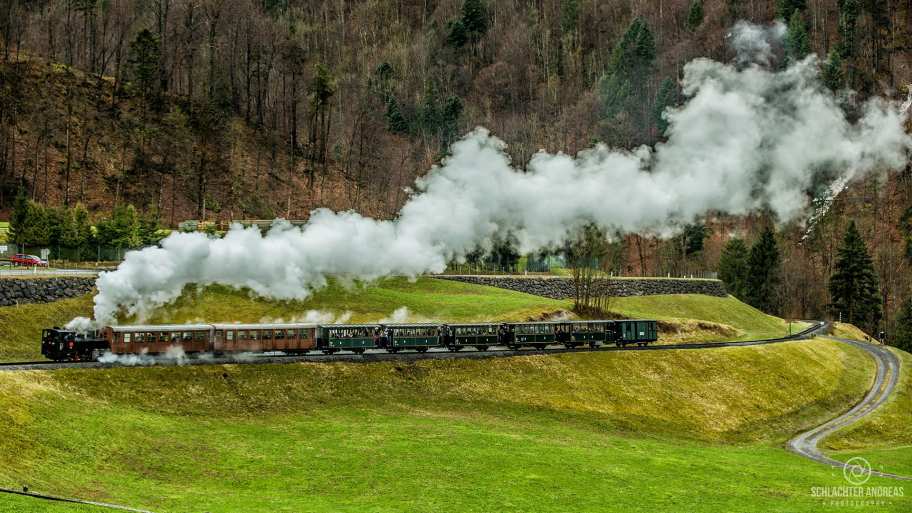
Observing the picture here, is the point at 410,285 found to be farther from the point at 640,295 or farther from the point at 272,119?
the point at 272,119

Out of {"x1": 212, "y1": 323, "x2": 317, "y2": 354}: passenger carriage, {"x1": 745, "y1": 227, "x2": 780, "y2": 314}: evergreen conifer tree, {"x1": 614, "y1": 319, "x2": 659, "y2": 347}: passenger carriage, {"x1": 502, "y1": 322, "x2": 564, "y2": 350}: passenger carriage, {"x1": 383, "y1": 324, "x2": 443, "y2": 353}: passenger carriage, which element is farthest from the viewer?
{"x1": 745, "y1": 227, "x2": 780, "y2": 314}: evergreen conifer tree

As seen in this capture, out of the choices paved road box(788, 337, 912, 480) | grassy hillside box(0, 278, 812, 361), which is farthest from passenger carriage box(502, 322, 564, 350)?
paved road box(788, 337, 912, 480)

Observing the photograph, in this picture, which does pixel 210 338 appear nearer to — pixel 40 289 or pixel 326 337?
pixel 326 337

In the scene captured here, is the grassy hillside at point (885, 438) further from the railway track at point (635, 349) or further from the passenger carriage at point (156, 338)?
the passenger carriage at point (156, 338)

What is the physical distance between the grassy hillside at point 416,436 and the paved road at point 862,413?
1730 mm

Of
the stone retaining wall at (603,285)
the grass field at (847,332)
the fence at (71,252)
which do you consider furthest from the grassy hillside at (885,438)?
the fence at (71,252)

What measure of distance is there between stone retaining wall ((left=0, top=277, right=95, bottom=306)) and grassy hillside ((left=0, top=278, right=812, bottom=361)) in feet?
3.42

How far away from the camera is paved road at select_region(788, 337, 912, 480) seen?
56.1 m

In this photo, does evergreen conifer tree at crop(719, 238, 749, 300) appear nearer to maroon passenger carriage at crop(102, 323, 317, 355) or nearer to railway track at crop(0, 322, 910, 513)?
railway track at crop(0, 322, 910, 513)

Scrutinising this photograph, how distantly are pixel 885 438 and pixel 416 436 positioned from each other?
136 ft

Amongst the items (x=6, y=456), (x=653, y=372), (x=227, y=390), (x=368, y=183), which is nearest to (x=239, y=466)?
(x=6, y=456)

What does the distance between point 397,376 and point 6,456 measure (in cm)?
3057

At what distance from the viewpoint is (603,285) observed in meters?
116

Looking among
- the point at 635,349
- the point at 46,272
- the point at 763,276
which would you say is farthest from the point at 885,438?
the point at 763,276
